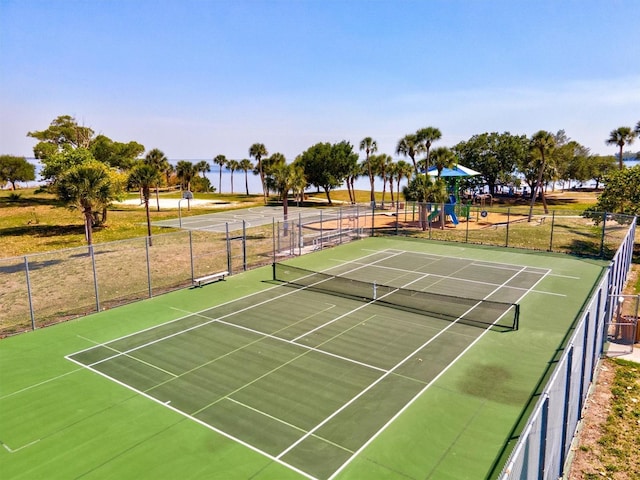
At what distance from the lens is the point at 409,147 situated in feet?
176

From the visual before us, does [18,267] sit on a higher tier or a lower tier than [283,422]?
higher

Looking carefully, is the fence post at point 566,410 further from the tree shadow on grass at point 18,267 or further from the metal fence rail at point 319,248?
the tree shadow on grass at point 18,267

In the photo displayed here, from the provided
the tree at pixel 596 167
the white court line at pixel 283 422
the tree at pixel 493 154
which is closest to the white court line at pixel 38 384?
the white court line at pixel 283 422

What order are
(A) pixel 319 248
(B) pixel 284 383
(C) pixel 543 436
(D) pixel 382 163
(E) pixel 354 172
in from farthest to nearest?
(E) pixel 354 172, (D) pixel 382 163, (A) pixel 319 248, (B) pixel 284 383, (C) pixel 543 436

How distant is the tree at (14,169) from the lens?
2815 inches

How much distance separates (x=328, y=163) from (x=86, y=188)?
1649 inches

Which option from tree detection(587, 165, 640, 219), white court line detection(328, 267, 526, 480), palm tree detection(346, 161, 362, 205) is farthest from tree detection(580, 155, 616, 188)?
white court line detection(328, 267, 526, 480)

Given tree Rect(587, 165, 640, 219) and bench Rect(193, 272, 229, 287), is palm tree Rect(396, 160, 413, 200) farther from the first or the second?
bench Rect(193, 272, 229, 287)

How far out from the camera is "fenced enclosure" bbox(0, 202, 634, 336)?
60.3ft

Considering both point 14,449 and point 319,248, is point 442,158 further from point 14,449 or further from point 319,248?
point 14,449

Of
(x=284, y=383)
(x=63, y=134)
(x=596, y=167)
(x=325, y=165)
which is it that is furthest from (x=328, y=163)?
(x=284, y=383)

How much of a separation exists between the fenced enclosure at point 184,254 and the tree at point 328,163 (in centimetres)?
2260

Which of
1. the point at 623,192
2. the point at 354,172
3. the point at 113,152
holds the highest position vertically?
the point at 113,152

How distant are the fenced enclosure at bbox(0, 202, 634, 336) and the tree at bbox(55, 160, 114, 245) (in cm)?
293
